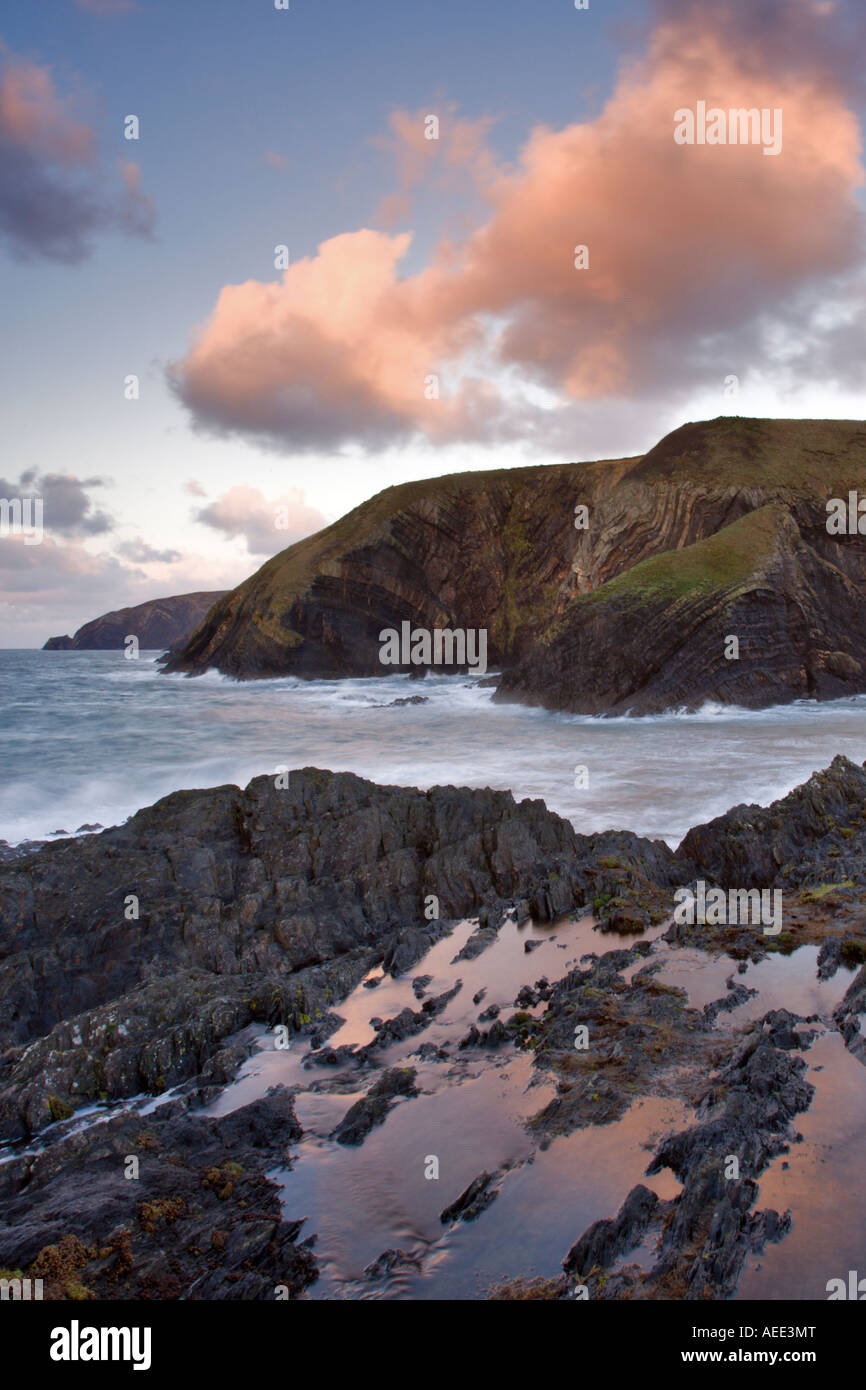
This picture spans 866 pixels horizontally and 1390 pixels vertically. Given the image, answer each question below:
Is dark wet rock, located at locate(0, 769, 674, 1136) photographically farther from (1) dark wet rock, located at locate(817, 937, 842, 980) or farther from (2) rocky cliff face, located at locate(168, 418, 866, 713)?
(2) rocky cliff face, located at locate(168, 418, 866, 713)

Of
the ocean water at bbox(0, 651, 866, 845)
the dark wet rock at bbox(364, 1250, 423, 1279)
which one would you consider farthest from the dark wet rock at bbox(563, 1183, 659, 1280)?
the ocean water at bbox(0, 651, 866, 845)

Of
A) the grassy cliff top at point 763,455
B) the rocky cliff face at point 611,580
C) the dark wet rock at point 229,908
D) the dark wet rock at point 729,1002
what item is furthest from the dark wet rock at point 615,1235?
the grassy cliff top at point 763,455

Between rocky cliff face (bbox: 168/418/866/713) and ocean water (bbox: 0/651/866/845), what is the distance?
2.64 meters

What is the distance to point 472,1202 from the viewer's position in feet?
14.4

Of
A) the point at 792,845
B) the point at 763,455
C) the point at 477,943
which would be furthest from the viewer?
the point at 763,455

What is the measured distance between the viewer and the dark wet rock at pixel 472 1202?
4316 mm

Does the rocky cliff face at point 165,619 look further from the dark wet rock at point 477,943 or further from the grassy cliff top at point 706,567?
the dark wet rock at point 477,943

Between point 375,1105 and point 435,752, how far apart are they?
18987 mm

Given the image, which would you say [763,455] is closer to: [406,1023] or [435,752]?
[435,752]

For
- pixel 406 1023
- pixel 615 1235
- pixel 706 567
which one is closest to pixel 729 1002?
pixel 406 1023

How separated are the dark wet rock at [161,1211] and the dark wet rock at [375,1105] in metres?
0.36
